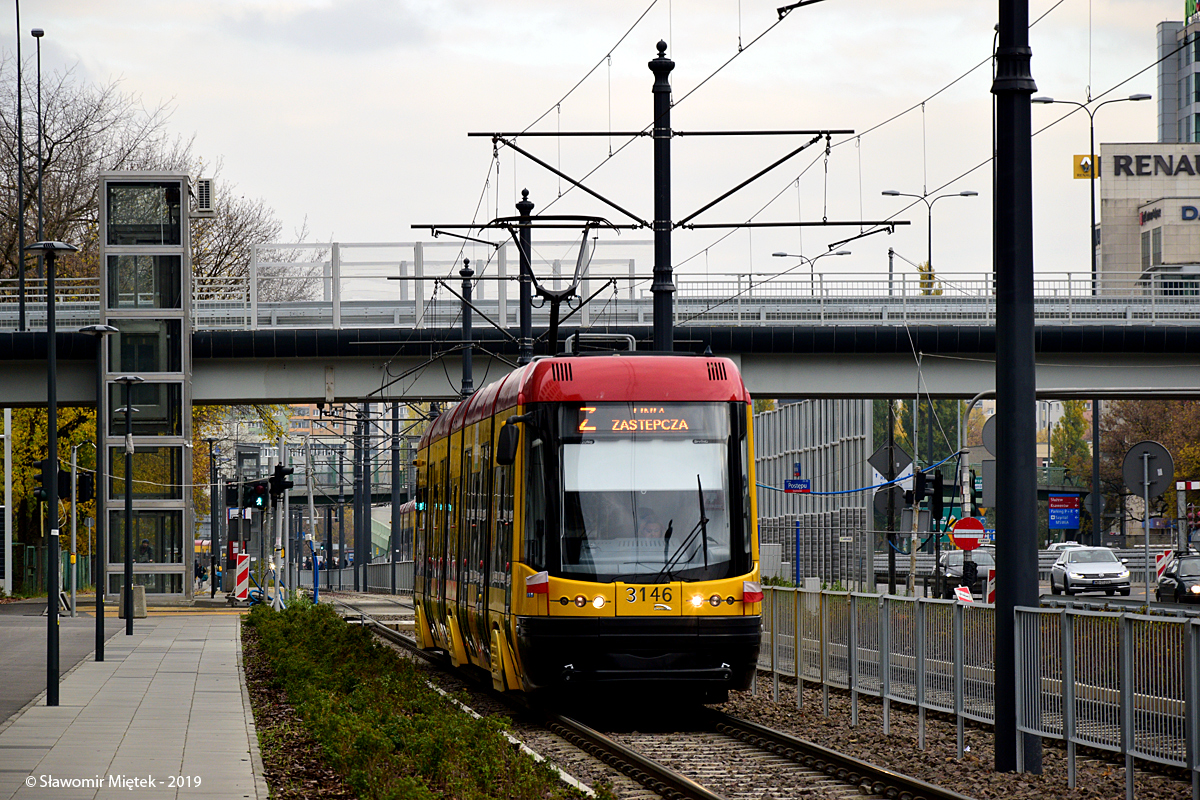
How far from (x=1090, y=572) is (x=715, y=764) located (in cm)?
3791

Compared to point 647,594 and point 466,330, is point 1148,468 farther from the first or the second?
point 466,330

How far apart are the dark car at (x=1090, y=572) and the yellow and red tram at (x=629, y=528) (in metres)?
34.9

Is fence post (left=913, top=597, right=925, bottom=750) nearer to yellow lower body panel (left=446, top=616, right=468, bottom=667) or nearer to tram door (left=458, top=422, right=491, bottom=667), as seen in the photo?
tram door (left=458, top=422, right=491, bottom=667)

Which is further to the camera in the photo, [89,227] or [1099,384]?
[89,227]

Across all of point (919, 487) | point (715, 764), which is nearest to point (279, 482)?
point (919, 487)

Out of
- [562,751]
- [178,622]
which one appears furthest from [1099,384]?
[562,751]

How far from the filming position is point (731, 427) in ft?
52.5

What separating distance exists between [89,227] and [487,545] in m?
40.8

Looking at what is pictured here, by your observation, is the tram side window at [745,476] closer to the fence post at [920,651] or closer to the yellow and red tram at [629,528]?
the yellow and red tram at [629,528]

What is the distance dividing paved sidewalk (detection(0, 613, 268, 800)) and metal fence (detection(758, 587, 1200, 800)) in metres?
5.45

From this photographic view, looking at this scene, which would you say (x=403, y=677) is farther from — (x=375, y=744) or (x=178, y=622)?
(x=178, y=622)

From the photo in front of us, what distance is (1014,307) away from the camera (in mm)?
11766

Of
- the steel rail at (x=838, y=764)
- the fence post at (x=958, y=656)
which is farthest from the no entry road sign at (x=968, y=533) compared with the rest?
the fence post at (x=958, y=656)

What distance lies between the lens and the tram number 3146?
50.5ft
